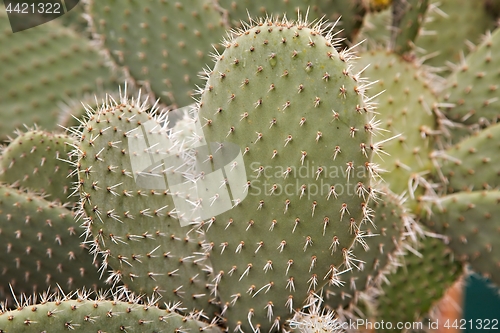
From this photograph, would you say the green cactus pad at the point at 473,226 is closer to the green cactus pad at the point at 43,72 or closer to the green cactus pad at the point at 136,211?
the green cactus pad at the point at 136,211

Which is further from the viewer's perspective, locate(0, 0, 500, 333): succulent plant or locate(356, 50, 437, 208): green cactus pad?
locate(356, 50, 437, 208): green cactus pad

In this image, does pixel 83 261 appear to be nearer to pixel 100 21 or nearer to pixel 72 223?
pixel 72 223

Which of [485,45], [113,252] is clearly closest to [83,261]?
[113,252]

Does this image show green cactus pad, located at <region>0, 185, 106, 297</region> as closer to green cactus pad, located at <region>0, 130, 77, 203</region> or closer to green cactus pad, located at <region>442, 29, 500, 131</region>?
green cactus pad, located at <region>0, 130, 77, 203</region>

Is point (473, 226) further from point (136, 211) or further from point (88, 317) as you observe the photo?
point (88, 317)

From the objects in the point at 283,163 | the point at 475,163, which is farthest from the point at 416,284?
the point at 283,163

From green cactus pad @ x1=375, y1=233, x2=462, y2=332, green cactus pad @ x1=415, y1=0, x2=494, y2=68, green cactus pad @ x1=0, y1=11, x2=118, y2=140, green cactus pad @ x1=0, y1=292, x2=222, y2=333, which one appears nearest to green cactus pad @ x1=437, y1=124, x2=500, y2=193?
green cactus pad @ x1=375, y1=233, x2=462, y2=332
